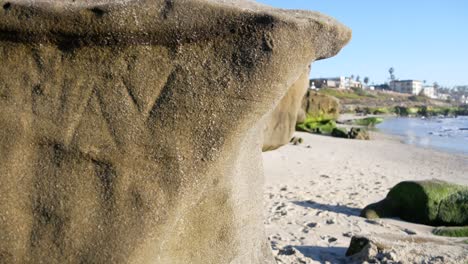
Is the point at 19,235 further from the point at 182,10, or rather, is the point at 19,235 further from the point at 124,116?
the point at 182,10

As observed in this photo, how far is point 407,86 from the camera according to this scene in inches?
5595

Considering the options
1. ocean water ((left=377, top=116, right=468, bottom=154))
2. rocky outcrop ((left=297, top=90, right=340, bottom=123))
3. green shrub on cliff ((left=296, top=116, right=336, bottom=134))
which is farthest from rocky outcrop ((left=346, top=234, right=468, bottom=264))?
rocky outcrop ((left=297, top=90, right=340, bottom=123))

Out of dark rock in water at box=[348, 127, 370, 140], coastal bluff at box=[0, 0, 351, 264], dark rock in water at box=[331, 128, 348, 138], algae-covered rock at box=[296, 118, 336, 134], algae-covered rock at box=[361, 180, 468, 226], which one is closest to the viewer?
coastal bluff at box=[0, 0, 351, 264]

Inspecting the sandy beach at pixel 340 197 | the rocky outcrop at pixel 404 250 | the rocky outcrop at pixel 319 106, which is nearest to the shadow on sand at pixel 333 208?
the sandy beach at pixel 340 197

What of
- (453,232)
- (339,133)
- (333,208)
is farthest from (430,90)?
(453,232)

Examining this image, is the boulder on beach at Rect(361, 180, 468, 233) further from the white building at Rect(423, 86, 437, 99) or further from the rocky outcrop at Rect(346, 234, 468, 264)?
the white building at Rect(423, 86, 437, 99)

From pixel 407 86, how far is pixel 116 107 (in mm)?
148486

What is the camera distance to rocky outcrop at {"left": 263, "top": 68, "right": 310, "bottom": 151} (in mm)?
4480

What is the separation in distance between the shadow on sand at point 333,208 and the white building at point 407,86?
141814 mm

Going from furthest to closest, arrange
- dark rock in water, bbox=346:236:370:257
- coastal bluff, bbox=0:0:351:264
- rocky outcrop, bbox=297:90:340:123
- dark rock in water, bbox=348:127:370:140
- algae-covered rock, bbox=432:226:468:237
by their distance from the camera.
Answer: rocky outcrop, bbox=297:90:340:123 < dark rock in water, bbox=348:127:370:140 < algae-covered rock, bbox=432:226:468:237 < dark rock in water, bbox=346:236:370:257 < coastal bluff, bbox=0:0:351:264

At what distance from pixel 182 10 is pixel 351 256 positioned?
3168 mm

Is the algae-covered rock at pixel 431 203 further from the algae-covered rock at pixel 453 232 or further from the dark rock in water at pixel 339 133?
the dark rock in water at pixel 339 133

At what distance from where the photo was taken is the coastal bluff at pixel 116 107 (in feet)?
6.93

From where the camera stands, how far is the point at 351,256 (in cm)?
456
